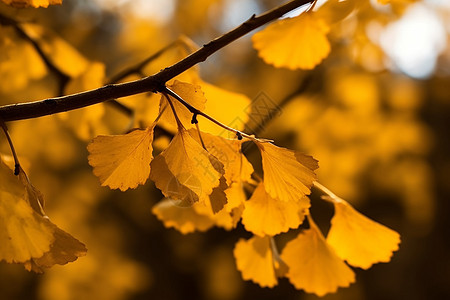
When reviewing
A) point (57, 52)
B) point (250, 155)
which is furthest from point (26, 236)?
point (250, 155)

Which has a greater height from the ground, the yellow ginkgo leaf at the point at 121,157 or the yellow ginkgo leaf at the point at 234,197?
the yellow ginkgo leaf at the point at 121,157

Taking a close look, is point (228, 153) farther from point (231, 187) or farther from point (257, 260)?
point (257, 260)

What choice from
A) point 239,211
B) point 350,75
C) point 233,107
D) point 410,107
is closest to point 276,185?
point 239,211

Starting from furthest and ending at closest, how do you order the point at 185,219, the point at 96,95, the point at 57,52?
the point at 57,52
the point at 185,219
the point at 96,95

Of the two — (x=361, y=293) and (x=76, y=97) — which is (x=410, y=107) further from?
(x=76, y=97)

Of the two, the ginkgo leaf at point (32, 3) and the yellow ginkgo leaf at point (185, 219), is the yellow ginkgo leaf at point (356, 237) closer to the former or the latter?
the yellow ginkgo leaf at point (185, 219)

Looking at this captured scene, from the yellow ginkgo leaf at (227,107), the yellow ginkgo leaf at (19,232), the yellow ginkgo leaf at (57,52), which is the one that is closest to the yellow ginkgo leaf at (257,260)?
the yellow ginkgo leaf at (227,107)

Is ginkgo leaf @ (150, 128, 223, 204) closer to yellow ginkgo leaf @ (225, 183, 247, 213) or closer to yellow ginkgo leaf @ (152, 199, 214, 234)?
yellow ginkgo leaf @ (225, 183, 247, 213)

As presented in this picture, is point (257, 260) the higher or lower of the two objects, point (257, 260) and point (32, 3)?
the lower
